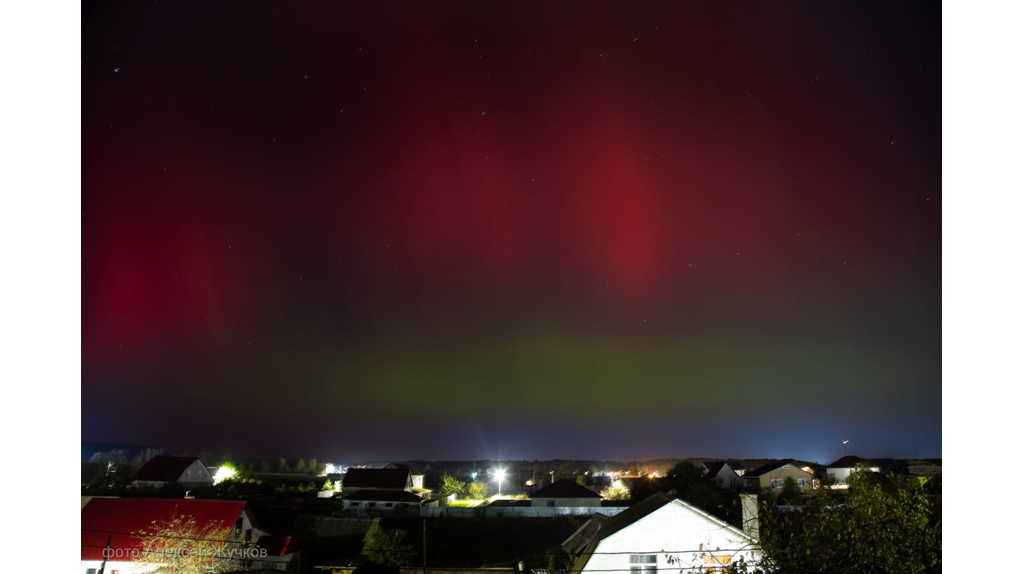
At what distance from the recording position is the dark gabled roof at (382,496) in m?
43.2

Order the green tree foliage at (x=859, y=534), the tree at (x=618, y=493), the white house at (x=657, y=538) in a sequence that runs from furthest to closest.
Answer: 1. the tree at (x=618, y=493)
2. the white house at (x=657, y=538)
3. the green tree foliage at (x=859, y=534)

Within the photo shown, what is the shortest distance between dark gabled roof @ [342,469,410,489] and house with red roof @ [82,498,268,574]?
2197cm

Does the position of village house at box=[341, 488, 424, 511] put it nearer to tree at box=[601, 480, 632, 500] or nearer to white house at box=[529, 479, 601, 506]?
white house at box=[529, 479, 601, 506]

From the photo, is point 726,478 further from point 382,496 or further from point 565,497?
point 382,496

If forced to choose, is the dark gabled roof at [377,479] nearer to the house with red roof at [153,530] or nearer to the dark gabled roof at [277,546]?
the house with red roof at [153,530]

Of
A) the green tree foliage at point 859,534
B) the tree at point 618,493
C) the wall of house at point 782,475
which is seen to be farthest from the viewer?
the wall of house at point 782,475

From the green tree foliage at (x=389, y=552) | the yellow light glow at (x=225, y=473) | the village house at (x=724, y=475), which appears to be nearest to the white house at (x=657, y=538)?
the green tree foliage at (x=389, y=552)

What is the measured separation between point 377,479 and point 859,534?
48762 mm

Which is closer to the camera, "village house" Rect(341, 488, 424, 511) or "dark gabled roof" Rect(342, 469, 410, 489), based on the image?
"village house" Rect(341, 488, 424, 511)

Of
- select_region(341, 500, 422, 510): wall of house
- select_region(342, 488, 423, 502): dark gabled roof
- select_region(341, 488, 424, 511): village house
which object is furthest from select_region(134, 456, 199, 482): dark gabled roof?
select_region(341, 500, 422, 510): wall of house

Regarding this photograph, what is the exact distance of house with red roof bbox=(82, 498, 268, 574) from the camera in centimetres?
1909

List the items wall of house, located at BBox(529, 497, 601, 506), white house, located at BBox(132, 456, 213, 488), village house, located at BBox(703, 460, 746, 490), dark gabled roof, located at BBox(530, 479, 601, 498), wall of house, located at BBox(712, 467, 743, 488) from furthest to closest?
village house, located at BBox(703, 460, 746, 490)
wall of house, located at BBox(712, 467, 743, 488)
white house, located at BBox(132, 456, 213, 488)
dark gabled roof, located at BBox(530, 479, 601, 498)
wall of house, located at BBox(529, 497, 601, 506)
